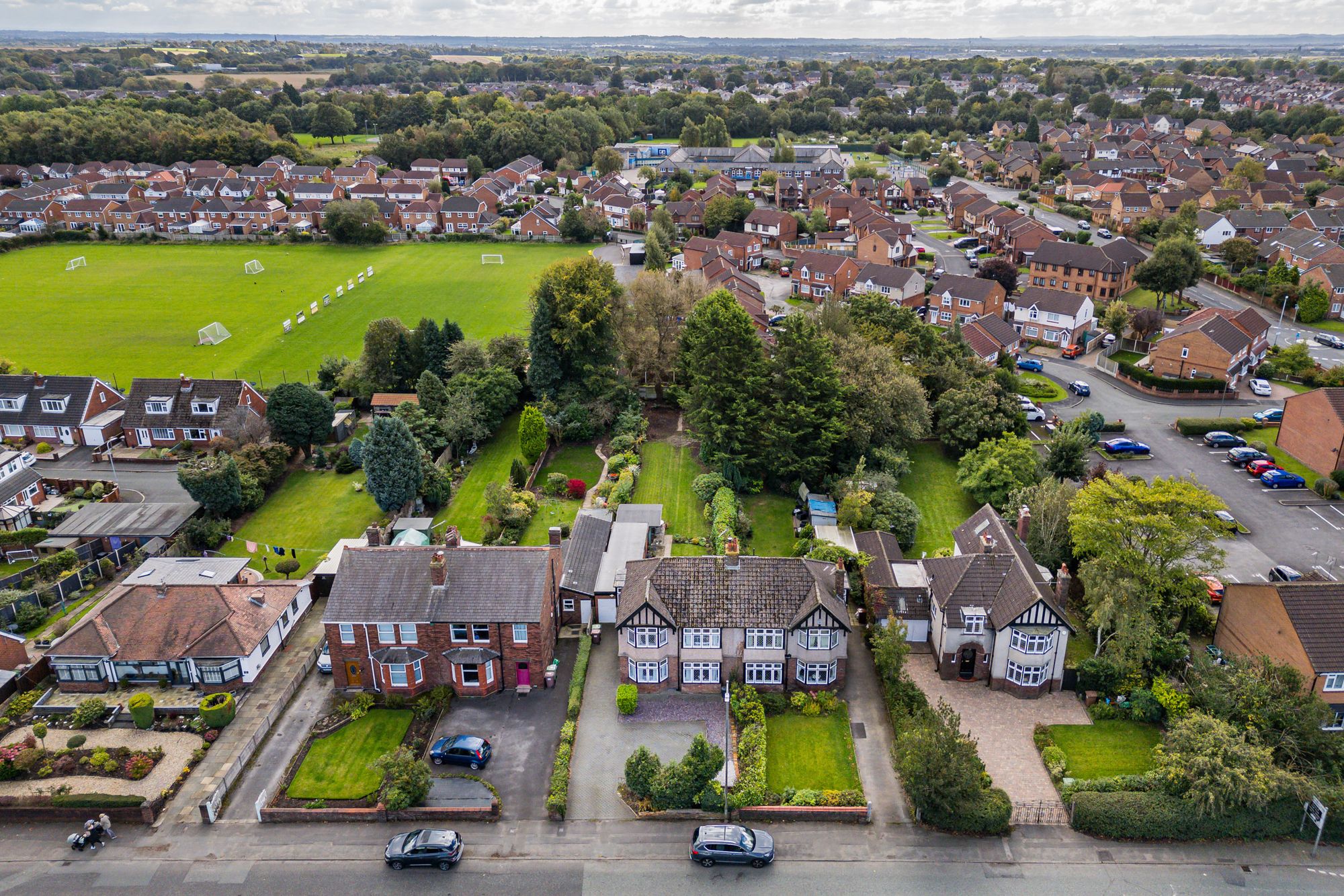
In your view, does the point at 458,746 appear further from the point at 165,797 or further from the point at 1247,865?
the point at 1247,865

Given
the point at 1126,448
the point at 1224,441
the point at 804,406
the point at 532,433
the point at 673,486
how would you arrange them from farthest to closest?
the point at 1224,441 → the point at 1126,448 → the point at 532,433 → the point at 673,486 → the point at 804,406

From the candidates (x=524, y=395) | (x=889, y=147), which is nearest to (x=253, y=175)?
(x=524, y=395)

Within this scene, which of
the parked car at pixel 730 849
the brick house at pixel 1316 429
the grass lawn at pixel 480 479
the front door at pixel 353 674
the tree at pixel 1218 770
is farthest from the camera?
the brick house at pixel 1316 429

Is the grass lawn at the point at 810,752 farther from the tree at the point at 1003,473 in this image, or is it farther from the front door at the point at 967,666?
the tree at the point at 1003,473

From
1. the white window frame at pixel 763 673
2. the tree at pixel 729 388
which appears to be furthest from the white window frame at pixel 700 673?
the tree at pixel 729 388

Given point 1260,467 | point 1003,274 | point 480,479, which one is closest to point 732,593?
point 480,479

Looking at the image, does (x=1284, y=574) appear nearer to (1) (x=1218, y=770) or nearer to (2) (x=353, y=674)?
(1) (x=1218, y=770)

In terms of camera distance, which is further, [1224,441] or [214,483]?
[1224,441]
